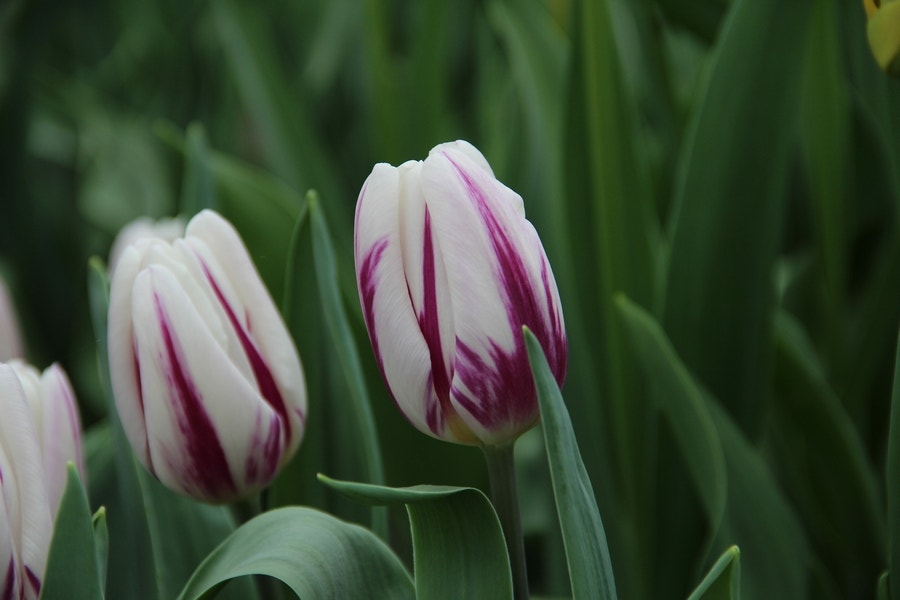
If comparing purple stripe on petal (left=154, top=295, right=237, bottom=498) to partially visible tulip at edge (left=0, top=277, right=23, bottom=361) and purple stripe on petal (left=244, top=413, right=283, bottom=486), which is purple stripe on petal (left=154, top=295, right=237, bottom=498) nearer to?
purple stripe on petal (left=244, top=413, right=283, bottom=486)

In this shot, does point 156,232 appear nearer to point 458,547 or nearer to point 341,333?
point 341,333

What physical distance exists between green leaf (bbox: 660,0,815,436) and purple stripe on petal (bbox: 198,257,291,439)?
10.7 inches

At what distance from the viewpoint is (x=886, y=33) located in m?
0.44

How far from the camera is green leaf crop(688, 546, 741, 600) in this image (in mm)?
341

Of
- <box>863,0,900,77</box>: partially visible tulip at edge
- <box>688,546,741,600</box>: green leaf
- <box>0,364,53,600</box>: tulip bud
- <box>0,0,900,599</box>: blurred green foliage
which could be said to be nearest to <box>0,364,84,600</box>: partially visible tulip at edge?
<box>0,364,53,600</box>: tulip bud

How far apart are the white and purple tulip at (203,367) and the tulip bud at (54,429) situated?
19 mm

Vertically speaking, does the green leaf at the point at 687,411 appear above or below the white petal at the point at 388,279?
below

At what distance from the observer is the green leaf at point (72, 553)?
34cm

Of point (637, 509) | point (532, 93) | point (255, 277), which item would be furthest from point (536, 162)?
point (255, 277)

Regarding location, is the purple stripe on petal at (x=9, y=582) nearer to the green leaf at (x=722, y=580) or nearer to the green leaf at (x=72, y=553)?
the green leaf at (x=72, y=553)

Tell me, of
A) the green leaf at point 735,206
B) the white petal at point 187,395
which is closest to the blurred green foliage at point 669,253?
the green leaf at point 735,206

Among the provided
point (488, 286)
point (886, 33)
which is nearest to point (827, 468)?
point (886, 33)

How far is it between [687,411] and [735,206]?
0.15 m

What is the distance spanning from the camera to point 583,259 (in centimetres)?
67
